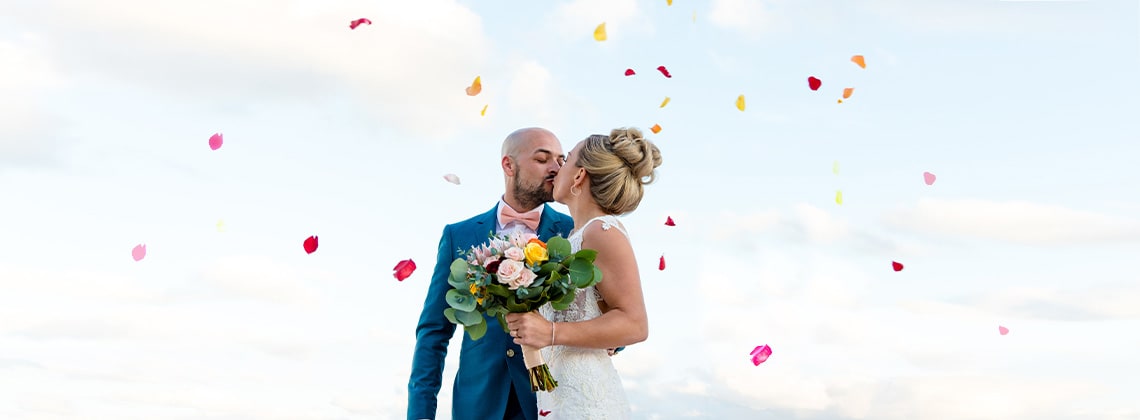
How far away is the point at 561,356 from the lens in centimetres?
547

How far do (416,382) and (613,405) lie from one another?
1.65 meters

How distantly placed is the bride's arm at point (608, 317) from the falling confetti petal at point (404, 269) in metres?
1.92

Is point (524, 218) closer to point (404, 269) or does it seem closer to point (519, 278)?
point (404, 269)

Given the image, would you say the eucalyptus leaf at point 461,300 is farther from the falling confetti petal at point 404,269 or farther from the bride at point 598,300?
the falling confetti petal at point 404,269

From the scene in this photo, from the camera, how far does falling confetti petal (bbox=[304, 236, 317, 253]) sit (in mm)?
7687

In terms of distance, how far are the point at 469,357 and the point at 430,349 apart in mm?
267

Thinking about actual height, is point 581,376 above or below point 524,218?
below

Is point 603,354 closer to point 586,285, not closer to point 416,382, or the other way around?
point 586,285

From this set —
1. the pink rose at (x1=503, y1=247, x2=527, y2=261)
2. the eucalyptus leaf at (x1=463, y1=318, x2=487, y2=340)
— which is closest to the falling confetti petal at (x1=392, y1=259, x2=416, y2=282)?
the eucalyptus leaf at (x1=463, y1=318, x2=487, y2=340)

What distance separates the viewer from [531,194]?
6.73 meters

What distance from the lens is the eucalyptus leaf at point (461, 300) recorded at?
526cm

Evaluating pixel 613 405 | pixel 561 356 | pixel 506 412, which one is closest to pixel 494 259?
pixel 561 356

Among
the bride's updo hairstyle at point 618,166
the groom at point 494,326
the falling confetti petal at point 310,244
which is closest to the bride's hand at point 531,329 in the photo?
the bride's updo hairstyle at point 618,166

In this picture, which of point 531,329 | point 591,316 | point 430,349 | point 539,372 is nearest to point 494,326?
point 430,349
